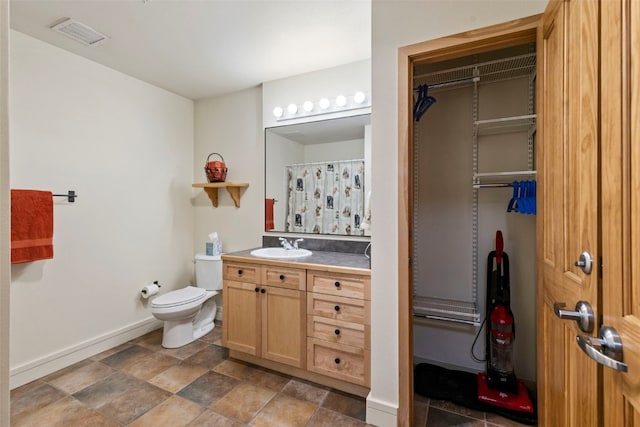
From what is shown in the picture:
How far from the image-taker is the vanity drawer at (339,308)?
1856 mm

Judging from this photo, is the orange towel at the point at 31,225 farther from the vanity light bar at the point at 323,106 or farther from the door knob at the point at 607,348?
the door knob at the point at 607,348

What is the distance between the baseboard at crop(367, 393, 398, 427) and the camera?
1.62 m

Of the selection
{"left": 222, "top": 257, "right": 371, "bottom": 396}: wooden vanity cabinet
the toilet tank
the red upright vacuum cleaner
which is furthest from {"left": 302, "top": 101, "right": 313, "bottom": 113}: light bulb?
the red upright vacuum cleaner

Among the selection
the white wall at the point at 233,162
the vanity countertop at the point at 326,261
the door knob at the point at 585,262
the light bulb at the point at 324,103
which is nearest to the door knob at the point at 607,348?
the door knob at the point at 585,262

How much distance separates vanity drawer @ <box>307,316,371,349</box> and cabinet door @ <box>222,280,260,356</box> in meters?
0.48

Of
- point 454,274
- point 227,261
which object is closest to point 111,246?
point 227,261

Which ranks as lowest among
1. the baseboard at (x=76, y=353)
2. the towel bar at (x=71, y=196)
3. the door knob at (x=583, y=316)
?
the baseboard at (x=76, y=353)

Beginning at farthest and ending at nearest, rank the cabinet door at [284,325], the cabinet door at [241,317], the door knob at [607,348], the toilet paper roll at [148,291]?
the toilet paper roll at [148,291] → the cabinet door at [241,317] → the cabinet door at [284,325] → the door knob at [607,348]

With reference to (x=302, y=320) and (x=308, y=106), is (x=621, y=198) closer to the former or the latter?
(x=302, y=320)

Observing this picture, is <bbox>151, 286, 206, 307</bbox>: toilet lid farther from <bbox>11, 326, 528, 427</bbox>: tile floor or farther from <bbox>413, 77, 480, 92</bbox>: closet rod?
<bbox>413, 77, 480, 92</bbox>: closet rod

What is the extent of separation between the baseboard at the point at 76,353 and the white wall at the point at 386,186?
7.68 feet

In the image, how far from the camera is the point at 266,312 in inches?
86.7

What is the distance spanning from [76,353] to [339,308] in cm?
221

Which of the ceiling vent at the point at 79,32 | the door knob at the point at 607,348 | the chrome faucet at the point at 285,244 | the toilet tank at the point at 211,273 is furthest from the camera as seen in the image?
the toilet tank at the point at 211,273
